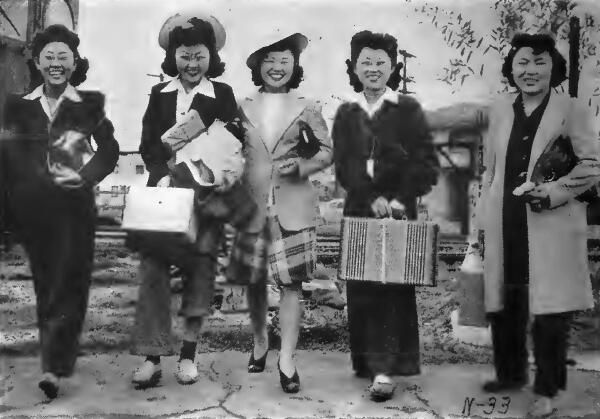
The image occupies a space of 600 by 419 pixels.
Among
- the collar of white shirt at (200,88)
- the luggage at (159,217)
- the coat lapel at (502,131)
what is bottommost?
the luggage at (159,217)

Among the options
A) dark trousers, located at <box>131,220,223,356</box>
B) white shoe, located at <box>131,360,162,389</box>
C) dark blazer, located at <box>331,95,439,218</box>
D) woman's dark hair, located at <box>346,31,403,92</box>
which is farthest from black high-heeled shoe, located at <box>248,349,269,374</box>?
woman's dark hair, located at <box>346,31,403,92</box>

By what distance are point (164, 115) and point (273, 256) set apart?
982 millimetres

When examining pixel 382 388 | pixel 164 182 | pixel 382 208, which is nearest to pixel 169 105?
pixel 164 182

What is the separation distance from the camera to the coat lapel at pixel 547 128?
3.48 meters

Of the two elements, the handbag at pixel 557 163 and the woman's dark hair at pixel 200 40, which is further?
the woman's dark hair at pixel 200 40

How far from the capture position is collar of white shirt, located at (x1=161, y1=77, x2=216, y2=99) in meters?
3.66

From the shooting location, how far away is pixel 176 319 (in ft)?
12.1

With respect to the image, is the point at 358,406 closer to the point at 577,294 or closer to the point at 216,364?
the point at 216,364

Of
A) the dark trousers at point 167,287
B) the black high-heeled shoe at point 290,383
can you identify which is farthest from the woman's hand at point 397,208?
the black high-heeled shoe at point 290,383

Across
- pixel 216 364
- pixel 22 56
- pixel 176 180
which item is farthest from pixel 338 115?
pixel 22 56

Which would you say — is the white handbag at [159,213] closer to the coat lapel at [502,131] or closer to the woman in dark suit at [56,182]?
the woman in dark suit at [56,182]

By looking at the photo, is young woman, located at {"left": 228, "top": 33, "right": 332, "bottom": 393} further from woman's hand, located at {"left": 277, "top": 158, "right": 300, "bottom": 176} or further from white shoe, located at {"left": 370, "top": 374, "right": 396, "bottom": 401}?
white shoe, located at {"left": 370, "top": 374, "right": 396, "bottom": 401}

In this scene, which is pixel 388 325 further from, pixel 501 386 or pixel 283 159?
pixel 283 159

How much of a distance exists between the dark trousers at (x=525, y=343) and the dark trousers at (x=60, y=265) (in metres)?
2.29
